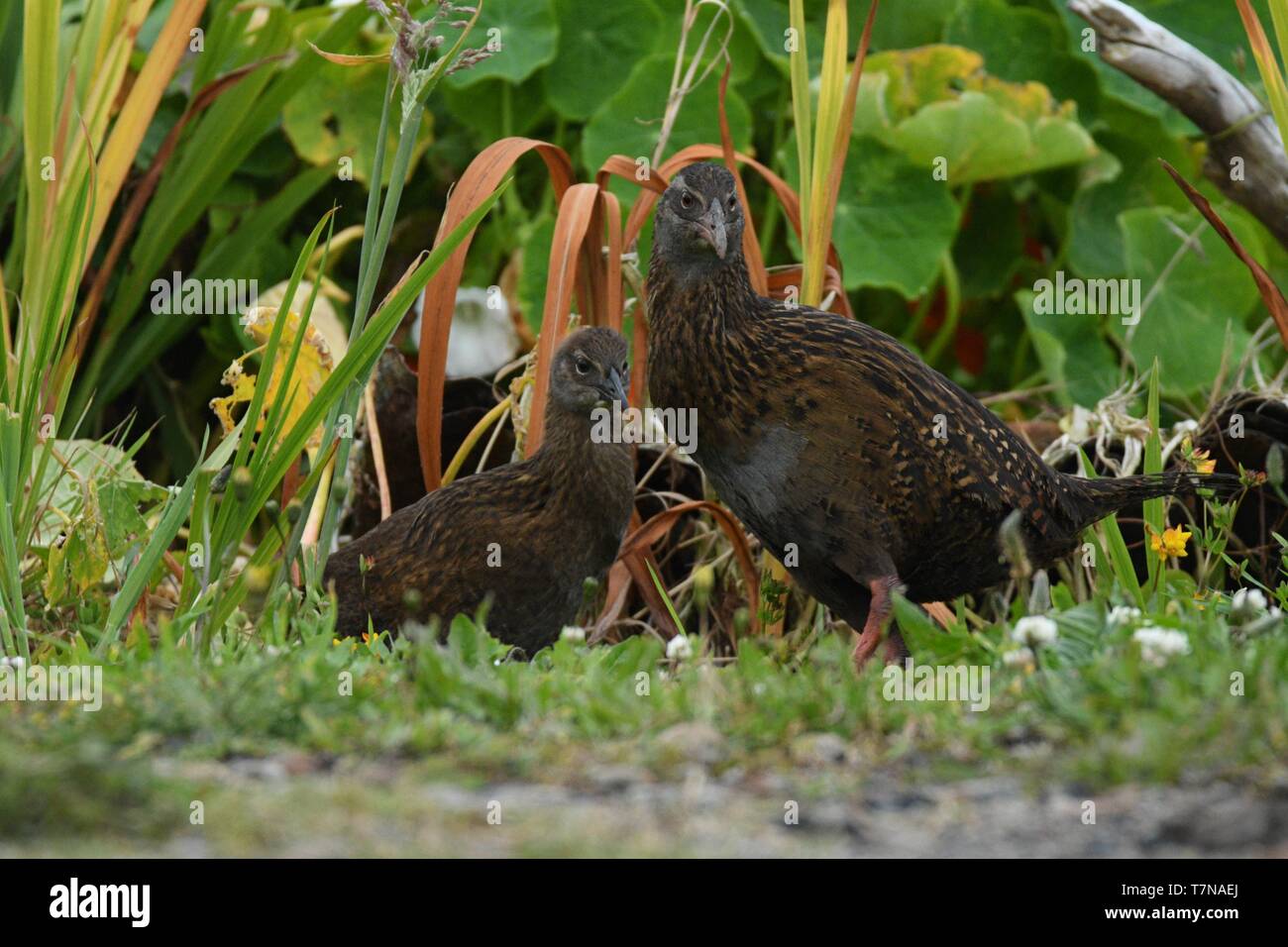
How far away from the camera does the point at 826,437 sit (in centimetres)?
358

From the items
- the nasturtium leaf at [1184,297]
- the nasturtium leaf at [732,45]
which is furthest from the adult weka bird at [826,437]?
the nasturtium leaf at [732,45]

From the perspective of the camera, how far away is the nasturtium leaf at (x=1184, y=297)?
6.39 m

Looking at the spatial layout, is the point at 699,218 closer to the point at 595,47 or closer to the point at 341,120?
the point at 595,47

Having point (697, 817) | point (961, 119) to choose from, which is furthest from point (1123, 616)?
point (961, 119)

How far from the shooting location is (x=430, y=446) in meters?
4.18

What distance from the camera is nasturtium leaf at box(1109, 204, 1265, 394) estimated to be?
639cm

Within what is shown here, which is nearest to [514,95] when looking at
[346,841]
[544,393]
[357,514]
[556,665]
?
[357,514]

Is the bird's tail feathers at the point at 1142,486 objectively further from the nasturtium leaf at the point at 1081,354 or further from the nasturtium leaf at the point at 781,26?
the nasturtium leaf at the point at 781,26

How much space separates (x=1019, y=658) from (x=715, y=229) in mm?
1378

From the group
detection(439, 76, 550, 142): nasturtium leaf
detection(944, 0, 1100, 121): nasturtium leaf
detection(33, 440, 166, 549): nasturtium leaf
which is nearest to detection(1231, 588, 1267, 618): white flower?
detection(33, 440, 166, 549): nasturtium leaf

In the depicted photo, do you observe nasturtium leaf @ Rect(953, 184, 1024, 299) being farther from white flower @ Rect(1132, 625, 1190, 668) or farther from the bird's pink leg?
white flower @ Rect(1132, 625, 1190, 668)

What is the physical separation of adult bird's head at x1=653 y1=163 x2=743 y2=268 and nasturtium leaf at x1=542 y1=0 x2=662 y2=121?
3.12m

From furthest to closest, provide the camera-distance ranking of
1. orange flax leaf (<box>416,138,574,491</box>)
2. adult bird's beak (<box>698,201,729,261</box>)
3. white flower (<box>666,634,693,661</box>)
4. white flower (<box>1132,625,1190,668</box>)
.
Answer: orange flax leaf (<box>416,138,574,491</box>) < adult bird's beak (<box>698,201,729,261</box>) < white flower (<box>666,634,693,661</box>) < white flower (<box>1132,625,1190,668</box>)
